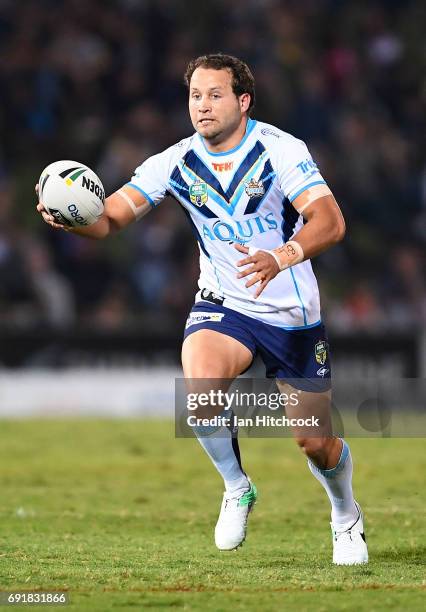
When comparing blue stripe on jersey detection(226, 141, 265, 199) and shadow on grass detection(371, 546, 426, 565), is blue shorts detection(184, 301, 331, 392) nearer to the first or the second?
blue stripe on jersey detection(226, 141, 265, 199)

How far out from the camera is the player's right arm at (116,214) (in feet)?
23.8

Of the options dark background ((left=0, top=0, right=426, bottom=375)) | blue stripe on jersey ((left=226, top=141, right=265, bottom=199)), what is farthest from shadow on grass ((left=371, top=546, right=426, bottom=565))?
dark background ((left=0, top=0, right=426, bottom=375))

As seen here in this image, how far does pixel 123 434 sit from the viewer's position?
615 inches

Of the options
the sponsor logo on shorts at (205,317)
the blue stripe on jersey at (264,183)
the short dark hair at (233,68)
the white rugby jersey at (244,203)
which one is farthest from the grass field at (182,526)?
the short dark hair at (233,68)

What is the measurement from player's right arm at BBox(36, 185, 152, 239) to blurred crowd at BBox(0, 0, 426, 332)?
991 centimetres

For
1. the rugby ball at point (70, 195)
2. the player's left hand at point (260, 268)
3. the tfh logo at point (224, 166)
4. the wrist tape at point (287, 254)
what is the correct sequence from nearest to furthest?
the player's left hand at point (260, 268) → the wrist tape at point (287, 254) → the rugby ball at point (70, 195) → the tfh logo at point (224, 166)

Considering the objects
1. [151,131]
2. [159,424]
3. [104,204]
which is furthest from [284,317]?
[151,131]

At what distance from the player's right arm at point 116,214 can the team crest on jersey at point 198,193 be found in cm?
30

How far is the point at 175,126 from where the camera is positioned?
64.8ft

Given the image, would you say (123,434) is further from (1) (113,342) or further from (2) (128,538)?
(2) (128,538)

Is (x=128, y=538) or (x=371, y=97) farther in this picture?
(x=371, y=97)

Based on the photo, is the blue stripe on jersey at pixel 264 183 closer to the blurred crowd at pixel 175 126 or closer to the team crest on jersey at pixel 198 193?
the team crest on jersey at pixel 198 193

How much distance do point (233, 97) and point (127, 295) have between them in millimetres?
10939

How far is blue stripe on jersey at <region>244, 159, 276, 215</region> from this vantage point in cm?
726
